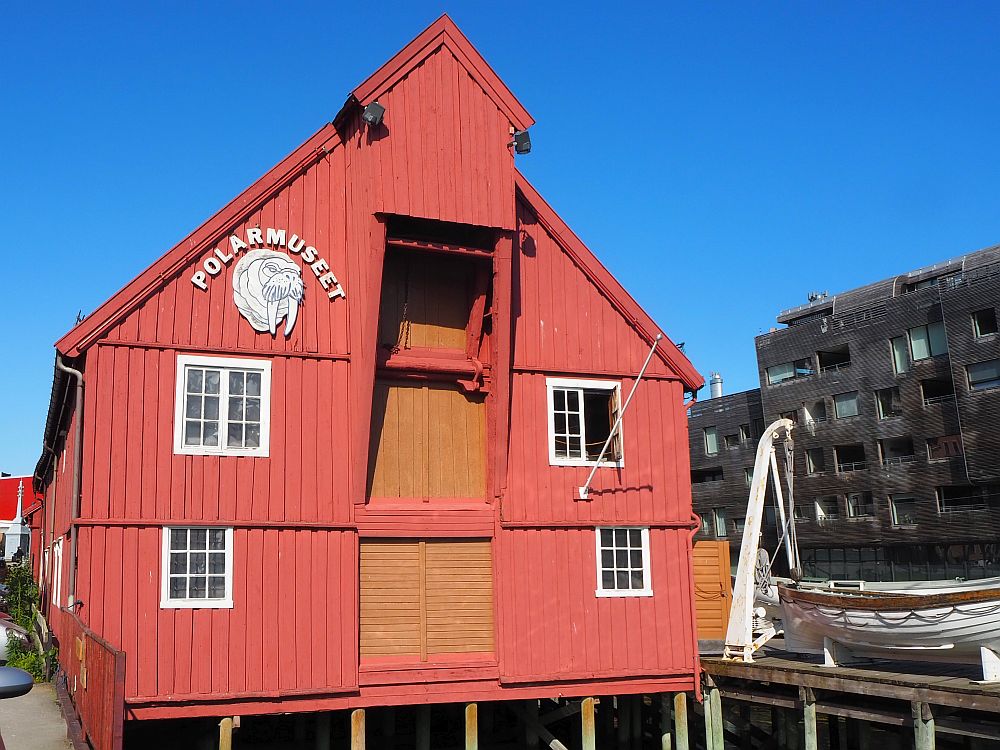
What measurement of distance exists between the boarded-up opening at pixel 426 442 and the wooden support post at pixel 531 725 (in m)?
4.13

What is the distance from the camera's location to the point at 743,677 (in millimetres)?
18328

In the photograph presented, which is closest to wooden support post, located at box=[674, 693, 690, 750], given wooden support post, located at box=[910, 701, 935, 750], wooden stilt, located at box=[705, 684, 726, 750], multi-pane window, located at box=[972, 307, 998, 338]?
wooden stilt, located at box=[705, 684, 726, 750]

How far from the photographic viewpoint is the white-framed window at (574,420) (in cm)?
1750

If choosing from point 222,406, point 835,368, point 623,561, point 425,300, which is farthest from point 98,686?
point 835,368

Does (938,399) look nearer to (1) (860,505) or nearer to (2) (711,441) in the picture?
(1) (860,505)

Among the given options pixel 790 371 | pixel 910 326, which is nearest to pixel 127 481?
pixel 910 326

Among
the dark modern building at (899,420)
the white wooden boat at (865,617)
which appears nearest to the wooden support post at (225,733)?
the white wooden boat at (865,617)

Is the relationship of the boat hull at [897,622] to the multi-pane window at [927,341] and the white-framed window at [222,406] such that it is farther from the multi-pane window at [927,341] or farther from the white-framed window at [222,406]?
the multi-pane window at [927,341]

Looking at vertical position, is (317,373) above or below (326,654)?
above

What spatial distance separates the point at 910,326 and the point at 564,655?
36002 millimetres

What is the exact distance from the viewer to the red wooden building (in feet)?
47.9

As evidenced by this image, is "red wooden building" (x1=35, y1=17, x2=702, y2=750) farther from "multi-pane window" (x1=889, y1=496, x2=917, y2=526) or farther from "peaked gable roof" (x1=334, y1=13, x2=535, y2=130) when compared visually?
"multi-pane window" (x1=889, y1=496, x2=917, y2=526)

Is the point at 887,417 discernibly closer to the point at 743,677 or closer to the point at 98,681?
the point at 743,677

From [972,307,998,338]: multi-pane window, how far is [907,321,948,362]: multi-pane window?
6.37 ft
